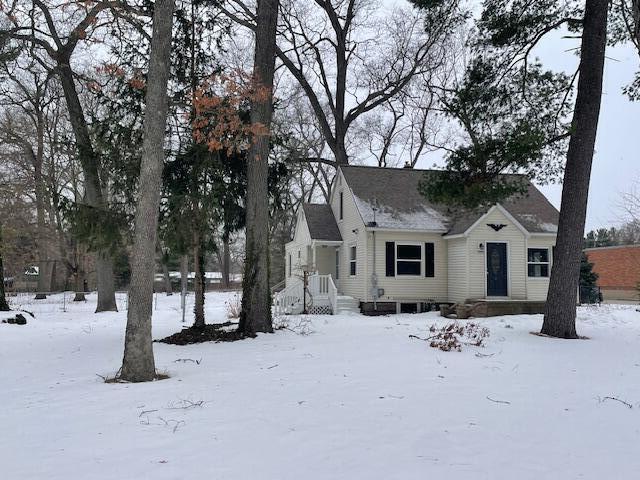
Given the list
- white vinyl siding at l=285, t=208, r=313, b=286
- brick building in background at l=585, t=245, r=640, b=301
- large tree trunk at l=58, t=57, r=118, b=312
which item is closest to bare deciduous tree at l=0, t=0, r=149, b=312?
large tree trunk at l=58, t=57, r=118, b=312

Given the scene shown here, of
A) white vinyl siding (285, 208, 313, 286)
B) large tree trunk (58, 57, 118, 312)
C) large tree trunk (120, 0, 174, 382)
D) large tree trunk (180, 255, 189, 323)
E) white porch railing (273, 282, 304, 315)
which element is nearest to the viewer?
large tree trunk (120, 0, 174, 382)

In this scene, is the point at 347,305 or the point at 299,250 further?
the point at 299,250

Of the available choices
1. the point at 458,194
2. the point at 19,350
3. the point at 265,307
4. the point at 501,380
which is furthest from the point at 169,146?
the point at 501,380

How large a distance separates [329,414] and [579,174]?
8.08 metres

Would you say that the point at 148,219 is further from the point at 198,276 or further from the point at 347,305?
the point at 347,305

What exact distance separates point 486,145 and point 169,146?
6802 mm

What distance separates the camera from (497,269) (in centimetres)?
1677

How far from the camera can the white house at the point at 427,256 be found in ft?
54.3

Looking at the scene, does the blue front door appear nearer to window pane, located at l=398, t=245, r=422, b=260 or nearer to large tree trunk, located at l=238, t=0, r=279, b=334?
window pane, located at l=398, t=245, r=422, b=260

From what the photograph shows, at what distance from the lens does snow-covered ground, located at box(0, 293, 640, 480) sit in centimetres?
352

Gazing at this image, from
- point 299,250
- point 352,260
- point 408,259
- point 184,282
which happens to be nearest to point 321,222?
point 299,250

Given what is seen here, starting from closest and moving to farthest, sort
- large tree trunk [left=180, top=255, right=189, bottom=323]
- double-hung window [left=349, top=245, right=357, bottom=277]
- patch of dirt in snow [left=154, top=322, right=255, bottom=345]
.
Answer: patch of dirt in snow [left=154, top=322, right=255, bottom=345]
large tree trunk [left=180, top=255, right=189, bottom=323]
double-hung window [left=349, top=245, right=357, bottom=277]

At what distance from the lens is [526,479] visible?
10.7ft

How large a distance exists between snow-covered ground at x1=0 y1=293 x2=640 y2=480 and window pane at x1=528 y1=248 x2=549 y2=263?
8.49 meters
